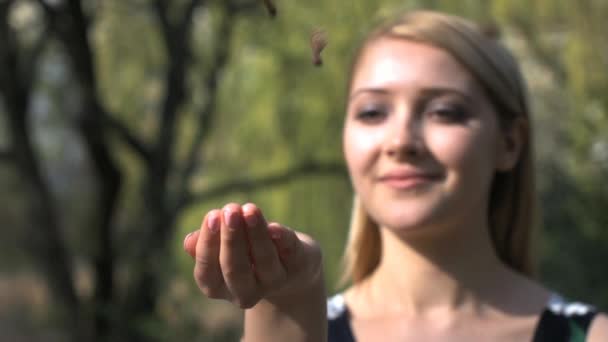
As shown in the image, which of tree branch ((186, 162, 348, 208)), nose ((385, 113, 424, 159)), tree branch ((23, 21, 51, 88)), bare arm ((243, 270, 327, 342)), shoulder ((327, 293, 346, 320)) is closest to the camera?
bare arm ((243, 270, 327, 342))

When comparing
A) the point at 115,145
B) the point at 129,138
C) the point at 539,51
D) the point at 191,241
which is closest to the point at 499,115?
the point at 191,241

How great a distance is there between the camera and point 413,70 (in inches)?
48.0

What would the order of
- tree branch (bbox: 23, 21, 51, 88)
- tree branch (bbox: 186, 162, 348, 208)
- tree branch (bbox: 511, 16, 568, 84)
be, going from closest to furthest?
tree branch (bbox: 511, 16, 568, 84)
tree branch (bbox: 23, 21, 51, 88)
tree branch (bbox: 186, 162, 348, 208)

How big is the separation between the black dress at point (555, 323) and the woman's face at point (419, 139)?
186 millimetres

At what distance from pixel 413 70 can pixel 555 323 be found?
45 centimetres

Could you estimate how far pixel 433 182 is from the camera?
3.86 ft

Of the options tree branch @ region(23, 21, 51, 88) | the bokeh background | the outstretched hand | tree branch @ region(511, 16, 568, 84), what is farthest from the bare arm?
tree branch @ region(23, 21, 51, 88)

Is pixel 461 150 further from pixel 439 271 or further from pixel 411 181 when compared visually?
pixel 439 271

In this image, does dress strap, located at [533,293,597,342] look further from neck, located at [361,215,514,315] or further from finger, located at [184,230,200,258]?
finger, located at [184,230,200,258]

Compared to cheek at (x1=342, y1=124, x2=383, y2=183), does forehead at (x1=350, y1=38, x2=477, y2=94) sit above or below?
above

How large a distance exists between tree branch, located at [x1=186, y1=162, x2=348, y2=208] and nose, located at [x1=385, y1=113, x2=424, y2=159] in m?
3.38

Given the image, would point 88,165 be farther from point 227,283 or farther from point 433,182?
point 227,283

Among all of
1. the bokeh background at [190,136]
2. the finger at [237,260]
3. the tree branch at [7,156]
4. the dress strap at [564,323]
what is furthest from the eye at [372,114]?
the tree branch at [7,156]

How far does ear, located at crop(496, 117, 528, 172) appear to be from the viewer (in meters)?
1.34
